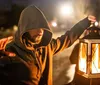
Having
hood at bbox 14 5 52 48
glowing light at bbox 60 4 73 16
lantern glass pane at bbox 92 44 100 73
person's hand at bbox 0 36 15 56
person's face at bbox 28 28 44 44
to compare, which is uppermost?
glowing light at bbox 60 4 73 16

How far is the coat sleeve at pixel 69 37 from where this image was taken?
2432 millimetres

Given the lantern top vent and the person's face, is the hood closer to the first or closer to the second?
the person's face

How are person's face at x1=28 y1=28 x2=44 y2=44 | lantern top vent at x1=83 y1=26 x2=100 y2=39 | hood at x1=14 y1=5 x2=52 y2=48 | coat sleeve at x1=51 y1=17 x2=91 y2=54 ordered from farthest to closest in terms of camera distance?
1. lantern top vent at x1=83 y1=26 x2=100 y2=39
2. coat sleeve at x1=51 y1=17 x2=91 y2=54
3. person's face at x1=28 y1=28 x2=44 y2=44
4. hood at x1=14 y1=5 x2=52 y2=48

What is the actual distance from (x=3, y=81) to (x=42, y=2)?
85 centimetres

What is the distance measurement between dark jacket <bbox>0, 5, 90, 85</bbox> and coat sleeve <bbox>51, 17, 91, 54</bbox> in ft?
0.16

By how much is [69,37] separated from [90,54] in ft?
0.92

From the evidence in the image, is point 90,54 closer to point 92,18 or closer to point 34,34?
point 92,18

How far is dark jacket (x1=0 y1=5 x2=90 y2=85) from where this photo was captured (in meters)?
2.14

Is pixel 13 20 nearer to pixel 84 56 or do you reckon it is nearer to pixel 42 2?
pixel 42 2

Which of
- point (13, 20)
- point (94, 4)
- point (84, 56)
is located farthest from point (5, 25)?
point (94, 4)

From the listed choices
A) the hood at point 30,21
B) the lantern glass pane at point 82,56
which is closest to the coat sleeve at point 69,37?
the lantern glass pane at point 82,56

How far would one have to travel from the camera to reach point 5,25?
217 cm

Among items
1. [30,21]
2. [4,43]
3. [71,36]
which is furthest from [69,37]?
[4,43]

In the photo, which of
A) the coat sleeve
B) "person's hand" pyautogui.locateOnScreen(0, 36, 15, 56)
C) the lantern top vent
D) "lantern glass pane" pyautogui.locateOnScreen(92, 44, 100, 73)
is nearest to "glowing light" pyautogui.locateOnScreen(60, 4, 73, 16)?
the coat sleeve
